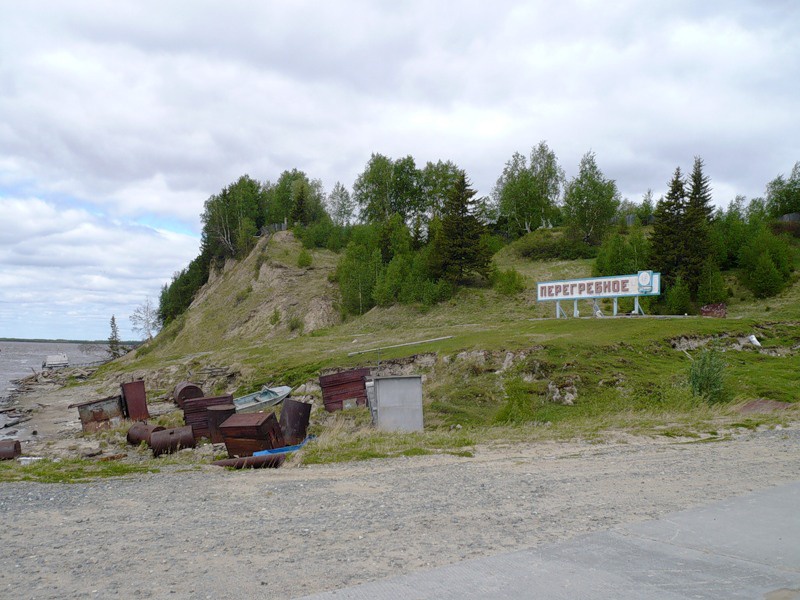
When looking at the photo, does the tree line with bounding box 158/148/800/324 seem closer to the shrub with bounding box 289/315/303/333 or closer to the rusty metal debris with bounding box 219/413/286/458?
the shrub with bounding box 289/315/303/333

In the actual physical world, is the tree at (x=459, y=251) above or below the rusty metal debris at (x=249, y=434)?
above

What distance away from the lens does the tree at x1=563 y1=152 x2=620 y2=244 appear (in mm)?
72188

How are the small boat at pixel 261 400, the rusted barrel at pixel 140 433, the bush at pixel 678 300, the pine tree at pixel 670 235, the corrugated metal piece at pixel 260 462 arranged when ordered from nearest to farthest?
the corrugated metal piece at pixel 260 462, the rusted barrel at pixel 140 433, the small boat at pixel 261 400, the bush at pixel 678 300, the pine tree at pixel 670 235

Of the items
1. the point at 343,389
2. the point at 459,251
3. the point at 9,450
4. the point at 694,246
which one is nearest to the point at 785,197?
the point at 694,246

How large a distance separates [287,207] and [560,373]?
7971cm

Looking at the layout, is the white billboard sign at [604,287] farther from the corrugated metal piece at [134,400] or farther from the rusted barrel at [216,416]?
the rusted barrel at [216,416]

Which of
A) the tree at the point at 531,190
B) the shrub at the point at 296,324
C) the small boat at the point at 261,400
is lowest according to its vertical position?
the small boat at the point at 261,400

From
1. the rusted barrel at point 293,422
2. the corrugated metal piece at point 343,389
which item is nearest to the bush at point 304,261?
the corrugated metal piece at point 343,389

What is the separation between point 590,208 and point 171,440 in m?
63.3

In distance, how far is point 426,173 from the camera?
3403 inches

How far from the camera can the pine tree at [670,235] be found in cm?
4991

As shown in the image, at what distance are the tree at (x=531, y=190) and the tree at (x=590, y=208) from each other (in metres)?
7.85

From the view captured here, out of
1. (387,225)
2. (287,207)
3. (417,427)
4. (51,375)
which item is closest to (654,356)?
(417,427)

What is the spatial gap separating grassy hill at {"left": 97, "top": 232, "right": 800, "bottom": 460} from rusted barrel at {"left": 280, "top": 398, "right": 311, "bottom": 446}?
1.14 meters
